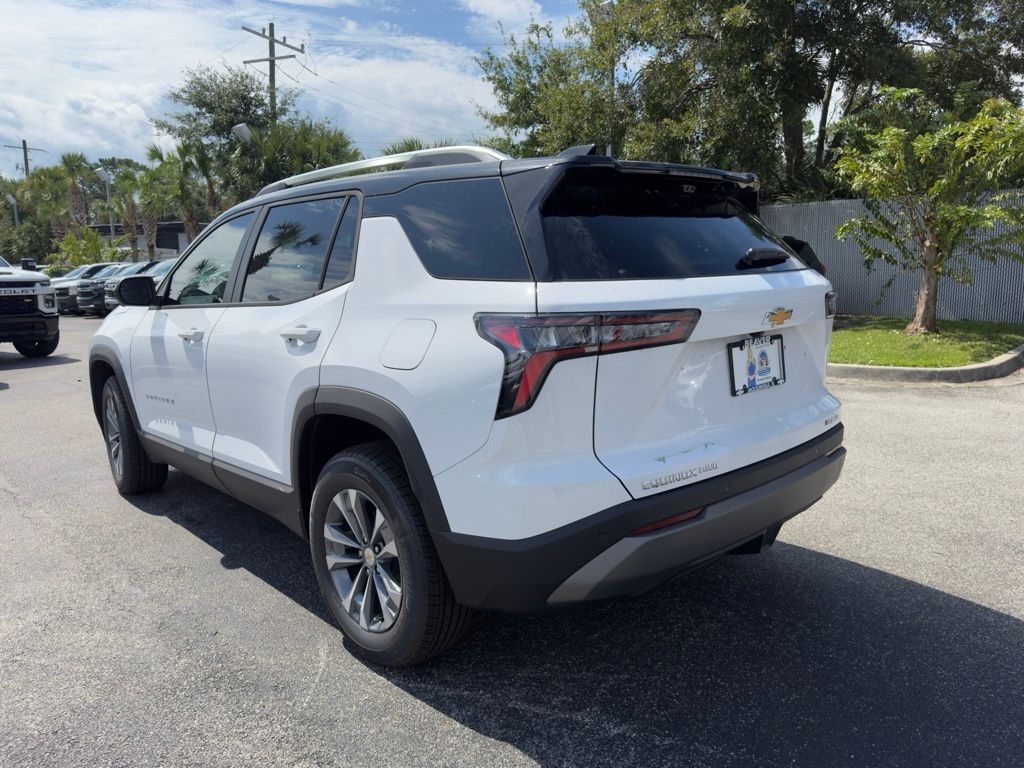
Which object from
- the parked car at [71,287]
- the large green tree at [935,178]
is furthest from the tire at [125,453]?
the parked car at [71,287]

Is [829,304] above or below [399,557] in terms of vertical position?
above

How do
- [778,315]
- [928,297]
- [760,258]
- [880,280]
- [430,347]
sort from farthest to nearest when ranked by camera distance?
[880,280] < [928,297] < [760,258] < [778,315] < [430,347]

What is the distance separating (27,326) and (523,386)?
1303cm

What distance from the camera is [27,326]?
1259 cm

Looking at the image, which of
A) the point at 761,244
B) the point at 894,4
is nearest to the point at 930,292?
the point at 894,4

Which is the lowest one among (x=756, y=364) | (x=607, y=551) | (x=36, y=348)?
(x=36, y=348)

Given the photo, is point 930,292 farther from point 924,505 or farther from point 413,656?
point 413,656

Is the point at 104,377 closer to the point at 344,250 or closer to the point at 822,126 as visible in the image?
the point at 344,250

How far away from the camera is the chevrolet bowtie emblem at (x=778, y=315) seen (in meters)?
2.71

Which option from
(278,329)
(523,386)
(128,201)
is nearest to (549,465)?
(523,386)

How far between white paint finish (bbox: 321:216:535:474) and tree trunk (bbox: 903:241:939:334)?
9767 millimetres

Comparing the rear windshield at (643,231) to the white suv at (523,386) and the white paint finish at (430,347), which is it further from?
the white paint finish at (430,347)

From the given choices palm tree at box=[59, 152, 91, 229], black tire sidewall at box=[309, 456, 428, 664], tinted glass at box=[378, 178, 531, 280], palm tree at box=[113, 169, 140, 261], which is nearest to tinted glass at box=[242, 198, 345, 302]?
tinted glass at box=[378, 178, 531, 280]

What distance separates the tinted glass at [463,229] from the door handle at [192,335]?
1.45 m
